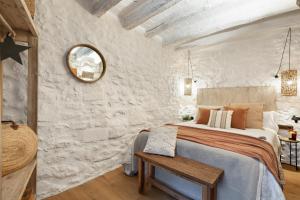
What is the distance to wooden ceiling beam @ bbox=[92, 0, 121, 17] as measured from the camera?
189cm

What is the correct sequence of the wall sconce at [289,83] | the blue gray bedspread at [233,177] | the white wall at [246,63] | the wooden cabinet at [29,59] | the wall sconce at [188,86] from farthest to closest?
the wall sconce at [188,86] → the white wall at [246,63] → the wall sconce at [289,83] → the blue gray bedspread at [233,177] → the wooden cabinet at [29,59]

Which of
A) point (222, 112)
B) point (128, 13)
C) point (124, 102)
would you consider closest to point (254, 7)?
point (222, 112)

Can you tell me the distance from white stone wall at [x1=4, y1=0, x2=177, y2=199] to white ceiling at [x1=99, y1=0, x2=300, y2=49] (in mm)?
535

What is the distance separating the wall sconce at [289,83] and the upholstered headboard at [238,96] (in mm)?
151

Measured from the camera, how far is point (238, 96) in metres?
3.14

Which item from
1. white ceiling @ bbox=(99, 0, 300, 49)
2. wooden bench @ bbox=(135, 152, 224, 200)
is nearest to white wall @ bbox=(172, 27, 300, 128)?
white ceiling @ bbox=(99, 0, 300, 49)

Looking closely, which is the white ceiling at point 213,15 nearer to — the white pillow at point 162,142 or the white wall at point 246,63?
the white wall at point 246,63

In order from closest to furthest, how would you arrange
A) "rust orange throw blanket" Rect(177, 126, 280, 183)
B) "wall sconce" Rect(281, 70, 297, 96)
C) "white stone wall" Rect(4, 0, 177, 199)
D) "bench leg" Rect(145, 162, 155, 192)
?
"rust orange throw blanket" Rect(177, 126, 280, 183) → "white stone wall" Rect(4, 0, 177, 199) → "bench leg" Rect(145, 162, 155, 192) → "wall sconce" Rect(281, 70, 297, 96)

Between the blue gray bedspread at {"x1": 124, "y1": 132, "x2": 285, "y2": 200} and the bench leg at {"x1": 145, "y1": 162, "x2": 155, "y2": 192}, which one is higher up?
the blue gray bedspread at {"x1": 124, "y1": 132, "x2": 285, "y2": 200}

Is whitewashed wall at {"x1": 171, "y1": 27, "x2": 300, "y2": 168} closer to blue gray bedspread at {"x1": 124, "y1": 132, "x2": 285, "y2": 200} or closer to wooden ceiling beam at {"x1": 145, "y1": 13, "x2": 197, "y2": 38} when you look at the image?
wooden ceiling beam at {"x1": 145, "y1": 13, "x2": 197, "y2": 38}

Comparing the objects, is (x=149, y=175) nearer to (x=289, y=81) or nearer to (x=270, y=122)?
(x=270, y=122)

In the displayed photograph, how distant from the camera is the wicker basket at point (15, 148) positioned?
0.82 meters

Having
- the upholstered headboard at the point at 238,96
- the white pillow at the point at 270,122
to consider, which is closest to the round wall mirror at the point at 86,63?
the upholstered headboard at the point at 238,96

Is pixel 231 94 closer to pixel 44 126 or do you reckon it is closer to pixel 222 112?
pixel 222 112
